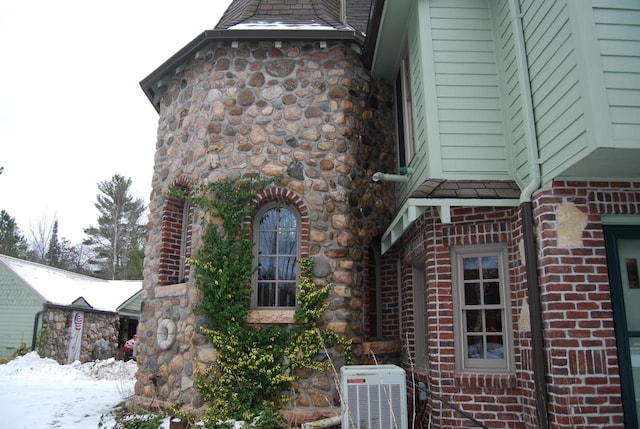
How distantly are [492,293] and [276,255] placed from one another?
3017 millimetres

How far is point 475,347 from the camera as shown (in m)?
6.06

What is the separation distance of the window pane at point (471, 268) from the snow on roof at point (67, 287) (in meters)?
17.2

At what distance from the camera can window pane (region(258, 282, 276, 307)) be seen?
24.2ft

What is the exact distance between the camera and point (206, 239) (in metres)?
7.25

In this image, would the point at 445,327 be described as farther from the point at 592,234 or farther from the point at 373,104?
the point at 373,104

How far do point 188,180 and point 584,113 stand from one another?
5.64 meters

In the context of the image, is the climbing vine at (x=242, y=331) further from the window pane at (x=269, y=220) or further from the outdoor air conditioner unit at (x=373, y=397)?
the outdoor air conditioner unit at (x=373, y=397)

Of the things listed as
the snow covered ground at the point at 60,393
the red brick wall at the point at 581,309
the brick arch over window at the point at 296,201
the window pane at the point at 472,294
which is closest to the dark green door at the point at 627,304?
the red brick wall at the point at 581,309

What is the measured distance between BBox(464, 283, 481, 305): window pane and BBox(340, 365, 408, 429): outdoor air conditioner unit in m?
1.23

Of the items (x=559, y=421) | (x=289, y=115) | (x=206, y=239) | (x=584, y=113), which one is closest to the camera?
(x=584, y=113)

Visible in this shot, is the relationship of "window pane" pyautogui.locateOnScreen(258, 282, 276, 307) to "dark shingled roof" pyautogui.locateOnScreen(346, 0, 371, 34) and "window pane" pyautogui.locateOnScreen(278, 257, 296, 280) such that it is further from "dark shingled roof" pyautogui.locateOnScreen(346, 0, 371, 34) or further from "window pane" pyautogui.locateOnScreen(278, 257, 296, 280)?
"dark shingled roof" pyautogui.locateOnScreen(346, 0, 371, 34)

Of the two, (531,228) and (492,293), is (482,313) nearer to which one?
(492,293)

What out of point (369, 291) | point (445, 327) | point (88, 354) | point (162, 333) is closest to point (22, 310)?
point (88, 354)

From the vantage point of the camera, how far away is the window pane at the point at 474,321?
6.06 metres
